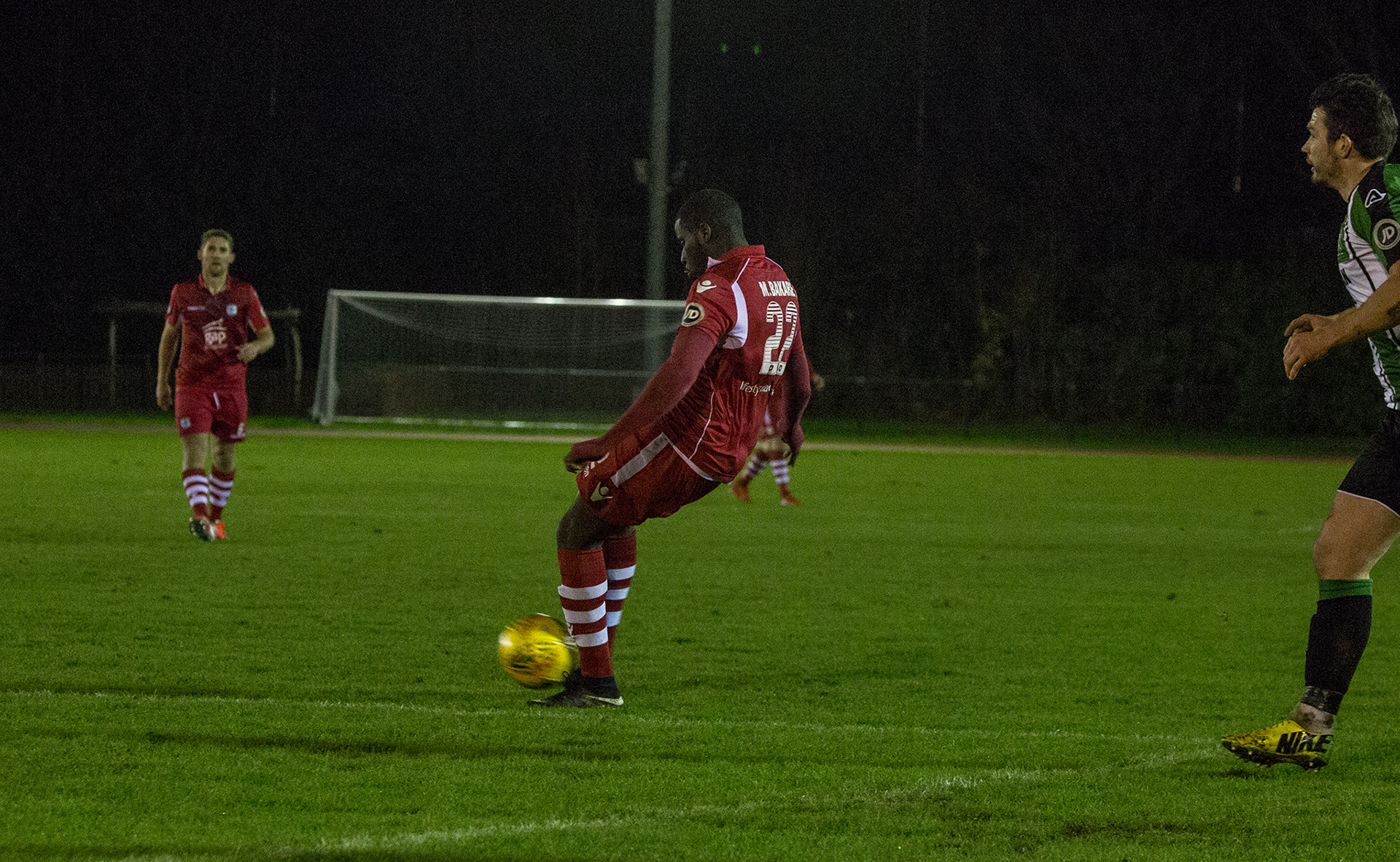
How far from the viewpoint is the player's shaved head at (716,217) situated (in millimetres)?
5691

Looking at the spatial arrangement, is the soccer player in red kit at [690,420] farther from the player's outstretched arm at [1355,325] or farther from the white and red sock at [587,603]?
the player's outstretched arm at [1355,325]

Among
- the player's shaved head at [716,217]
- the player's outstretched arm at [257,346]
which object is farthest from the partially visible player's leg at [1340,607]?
the player's outstretched arm at [257,346]

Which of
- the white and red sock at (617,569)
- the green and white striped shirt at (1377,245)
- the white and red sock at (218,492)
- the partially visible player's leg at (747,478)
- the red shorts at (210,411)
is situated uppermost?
the green and white striped shirt at (1377,245)

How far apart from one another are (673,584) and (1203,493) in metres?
11.3

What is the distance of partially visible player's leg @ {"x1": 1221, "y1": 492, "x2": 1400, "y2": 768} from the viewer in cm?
488

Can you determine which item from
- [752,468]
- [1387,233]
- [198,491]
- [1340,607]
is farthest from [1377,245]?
[752,468]

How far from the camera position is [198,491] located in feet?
37.0

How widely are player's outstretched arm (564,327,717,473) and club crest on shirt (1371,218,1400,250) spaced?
218 centimetres

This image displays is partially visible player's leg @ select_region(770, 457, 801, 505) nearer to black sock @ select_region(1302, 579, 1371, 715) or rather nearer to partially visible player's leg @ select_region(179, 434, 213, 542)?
partially visible player's leg @ select_region(179, 434, 213, 542)

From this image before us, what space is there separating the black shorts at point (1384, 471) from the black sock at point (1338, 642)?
0.98 feet

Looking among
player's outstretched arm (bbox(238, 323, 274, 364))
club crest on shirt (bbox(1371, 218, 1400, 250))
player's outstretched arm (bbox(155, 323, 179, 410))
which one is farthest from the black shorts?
player's outstretched arm (bbox(155, 323, 179, 410))

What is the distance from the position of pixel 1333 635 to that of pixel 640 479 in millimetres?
2416

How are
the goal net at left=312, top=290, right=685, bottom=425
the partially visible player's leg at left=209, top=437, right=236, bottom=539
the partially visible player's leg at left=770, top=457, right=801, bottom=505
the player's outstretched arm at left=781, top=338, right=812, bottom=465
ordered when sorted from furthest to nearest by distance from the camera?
the goal net at left=312, top=290, right=685, bottom=425
the partially visible player's leg at left=770, top=457, right=801, bottom=505
the partially visible player's leg at left=209, top=437, right=236, bottom=539
the player's outstretched arm at left=781, top=338, right=812, bottom=465

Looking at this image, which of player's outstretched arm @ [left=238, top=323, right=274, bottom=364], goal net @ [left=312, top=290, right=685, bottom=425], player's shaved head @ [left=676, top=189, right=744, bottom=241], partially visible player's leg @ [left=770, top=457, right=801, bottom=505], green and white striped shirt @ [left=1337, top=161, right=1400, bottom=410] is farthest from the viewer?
goal net @ [left=312, top=290, right=685, bottom=425]
